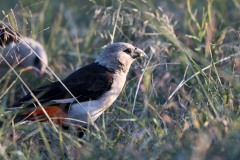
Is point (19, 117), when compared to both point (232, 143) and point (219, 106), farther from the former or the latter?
point (232, 143)

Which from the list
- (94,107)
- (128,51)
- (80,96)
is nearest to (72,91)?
(80,96)

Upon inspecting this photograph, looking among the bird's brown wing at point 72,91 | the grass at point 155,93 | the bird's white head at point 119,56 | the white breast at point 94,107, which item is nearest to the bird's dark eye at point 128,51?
the bird's white head at point 119,56

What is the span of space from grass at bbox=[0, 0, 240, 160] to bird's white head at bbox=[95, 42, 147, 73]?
3.9 inches

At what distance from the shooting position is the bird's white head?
5355 mm

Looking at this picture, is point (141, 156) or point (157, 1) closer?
point (141, 156)

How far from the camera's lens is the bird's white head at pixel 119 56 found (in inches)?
211

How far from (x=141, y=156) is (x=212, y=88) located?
118 centimetres

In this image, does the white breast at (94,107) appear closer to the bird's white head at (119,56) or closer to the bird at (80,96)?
the bird at (80,96)

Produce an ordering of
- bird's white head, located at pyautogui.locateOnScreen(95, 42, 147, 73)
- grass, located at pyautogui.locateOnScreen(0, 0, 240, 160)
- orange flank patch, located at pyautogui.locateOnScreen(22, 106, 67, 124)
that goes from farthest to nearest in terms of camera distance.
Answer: bird's white head, located at pyautogui.locateOnScreen(95, 42, 147, 73), orange flank patch, located at pyautogui.locateOnScreen(22, 106, 67, 124), grass, located at pyautogui.locateOnScreen(0, 0, 240, 160)

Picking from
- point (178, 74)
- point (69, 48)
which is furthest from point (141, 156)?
point (69, 48)

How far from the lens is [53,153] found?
411cm

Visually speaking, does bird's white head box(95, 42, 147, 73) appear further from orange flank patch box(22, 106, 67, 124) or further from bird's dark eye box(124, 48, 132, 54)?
orange flank patch box(22, 106, 67, 124)

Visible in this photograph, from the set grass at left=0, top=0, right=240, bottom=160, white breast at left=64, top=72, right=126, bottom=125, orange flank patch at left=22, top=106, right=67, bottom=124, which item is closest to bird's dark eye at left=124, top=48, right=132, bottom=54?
grass at left=0, top=0, right=240, bottom=160

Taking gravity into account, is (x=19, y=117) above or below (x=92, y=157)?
below
